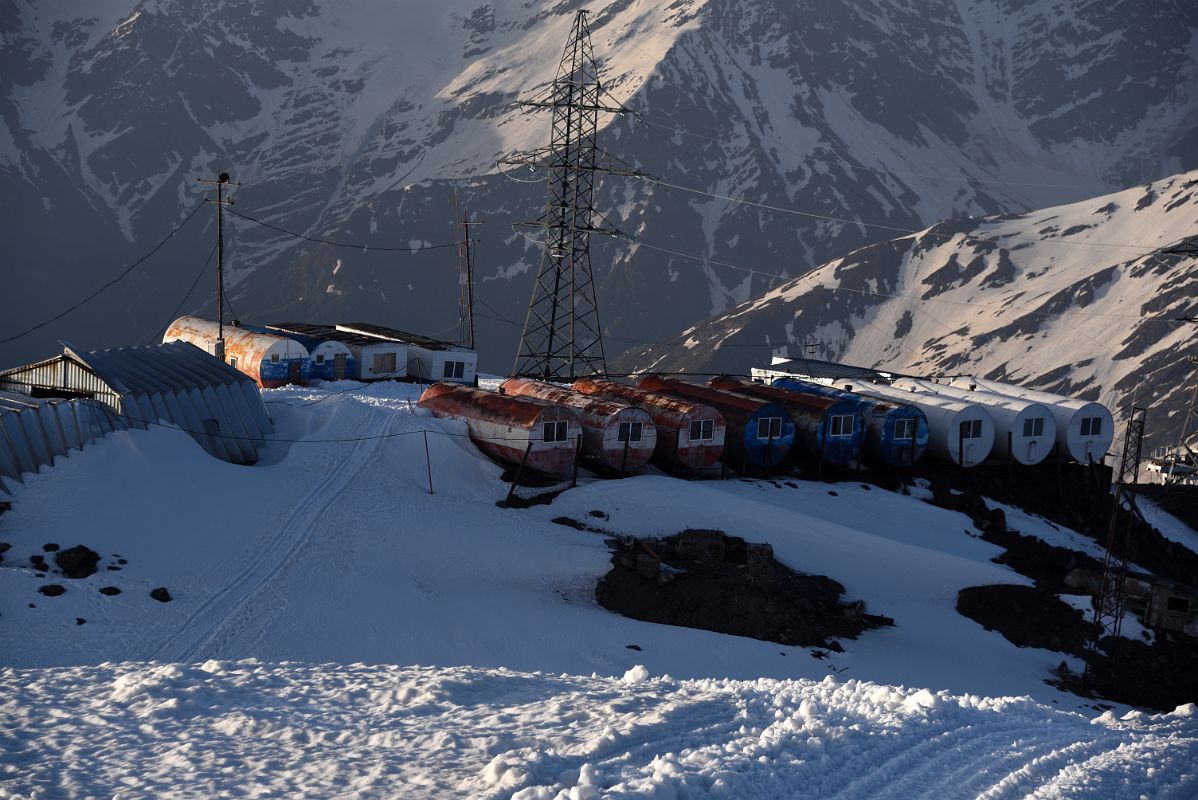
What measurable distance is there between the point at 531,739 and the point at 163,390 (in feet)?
76.2

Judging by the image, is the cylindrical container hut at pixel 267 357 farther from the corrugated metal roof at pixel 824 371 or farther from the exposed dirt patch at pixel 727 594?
the corrugated metal roof at pixel 824 371

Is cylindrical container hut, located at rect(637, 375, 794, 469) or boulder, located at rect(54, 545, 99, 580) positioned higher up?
cylindrical container hut, located at rect(637, 375, 794, 469)

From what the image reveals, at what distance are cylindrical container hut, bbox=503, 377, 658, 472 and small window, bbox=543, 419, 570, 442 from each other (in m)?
1.37

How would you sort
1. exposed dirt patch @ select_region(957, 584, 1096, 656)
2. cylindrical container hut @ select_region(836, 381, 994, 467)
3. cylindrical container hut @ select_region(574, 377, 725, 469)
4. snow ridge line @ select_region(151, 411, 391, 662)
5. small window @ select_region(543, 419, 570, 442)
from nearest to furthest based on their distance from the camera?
snow ridge line @ select_region(151, 411, 391, 662) < exposed dirt patch @ select_region(957, 584, 1096, 656) < small window @ select_region(543, 419, 570, 442) < cylindrical container hut @ select_region(574, 377, 725, 469) < cylindrical container hut @ select_region(836, 381, 994, 467)

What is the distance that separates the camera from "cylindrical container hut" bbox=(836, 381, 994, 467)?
146ft

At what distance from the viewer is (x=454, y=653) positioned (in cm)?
2356

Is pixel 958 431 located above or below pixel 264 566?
above

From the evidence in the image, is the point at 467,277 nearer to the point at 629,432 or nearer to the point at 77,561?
the point at 629,432

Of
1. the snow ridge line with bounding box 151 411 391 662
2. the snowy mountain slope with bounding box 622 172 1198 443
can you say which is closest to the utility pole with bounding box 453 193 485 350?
the snow ridge line with bounding box 151 411 391 662

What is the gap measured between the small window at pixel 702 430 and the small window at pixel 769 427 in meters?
2.27

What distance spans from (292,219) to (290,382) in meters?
142

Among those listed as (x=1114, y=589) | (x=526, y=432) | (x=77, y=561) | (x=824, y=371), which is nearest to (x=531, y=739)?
(x=77, y=561)

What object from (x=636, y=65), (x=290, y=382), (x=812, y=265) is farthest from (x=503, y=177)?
(x=290, y=382)

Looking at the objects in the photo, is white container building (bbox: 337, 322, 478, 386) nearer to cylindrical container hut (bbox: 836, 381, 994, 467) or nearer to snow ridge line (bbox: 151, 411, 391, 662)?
snow ridge line (bbox: 151, 411, 391, 662)
